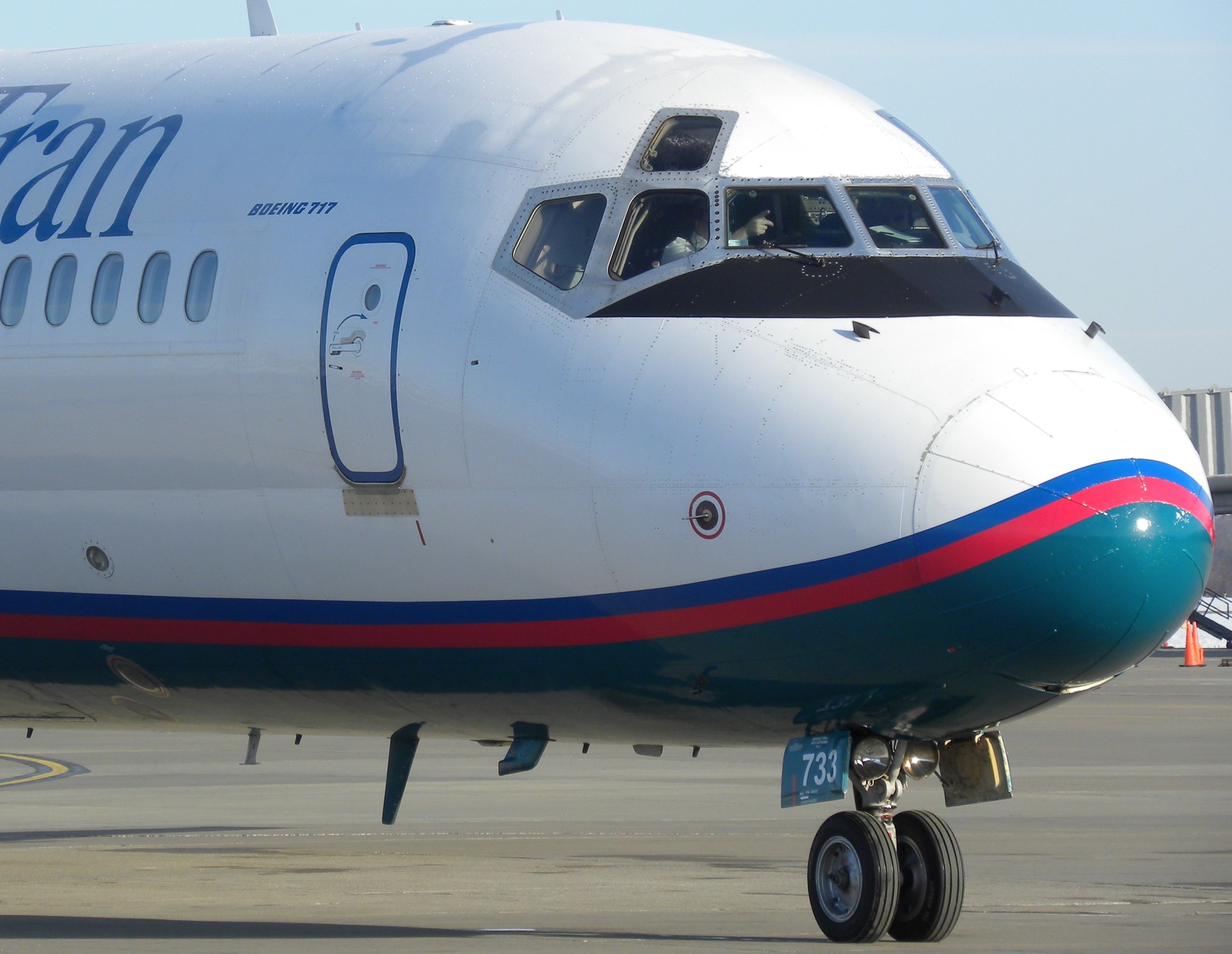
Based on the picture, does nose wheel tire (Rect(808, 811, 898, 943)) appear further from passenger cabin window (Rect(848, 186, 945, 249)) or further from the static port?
the static port

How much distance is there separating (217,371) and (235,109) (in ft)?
6.79

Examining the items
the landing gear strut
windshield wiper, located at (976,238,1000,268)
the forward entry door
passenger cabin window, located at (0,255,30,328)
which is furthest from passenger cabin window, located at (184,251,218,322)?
the landing gear strut

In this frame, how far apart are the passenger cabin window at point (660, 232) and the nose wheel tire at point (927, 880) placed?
352cm

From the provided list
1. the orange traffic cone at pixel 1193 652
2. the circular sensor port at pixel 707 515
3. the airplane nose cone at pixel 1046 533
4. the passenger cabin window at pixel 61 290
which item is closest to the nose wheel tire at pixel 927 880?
the airplane nose cone at pixel 1046 533

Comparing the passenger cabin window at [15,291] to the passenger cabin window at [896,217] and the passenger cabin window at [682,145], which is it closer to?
the passenger cabin window at [682,145]

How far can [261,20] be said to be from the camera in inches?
712

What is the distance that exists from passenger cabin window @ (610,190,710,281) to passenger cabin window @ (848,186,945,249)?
0.91m

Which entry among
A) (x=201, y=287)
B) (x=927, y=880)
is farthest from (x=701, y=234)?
(x=927, y=880)

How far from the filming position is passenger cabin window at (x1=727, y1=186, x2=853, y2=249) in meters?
12.9

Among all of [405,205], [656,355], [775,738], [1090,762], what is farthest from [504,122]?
[1090,762]

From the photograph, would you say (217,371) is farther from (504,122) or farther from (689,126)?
(689,126)

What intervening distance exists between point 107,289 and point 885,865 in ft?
20.1

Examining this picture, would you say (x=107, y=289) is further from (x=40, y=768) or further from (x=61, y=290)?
(x=40, y=768)

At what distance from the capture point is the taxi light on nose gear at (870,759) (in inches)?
510
